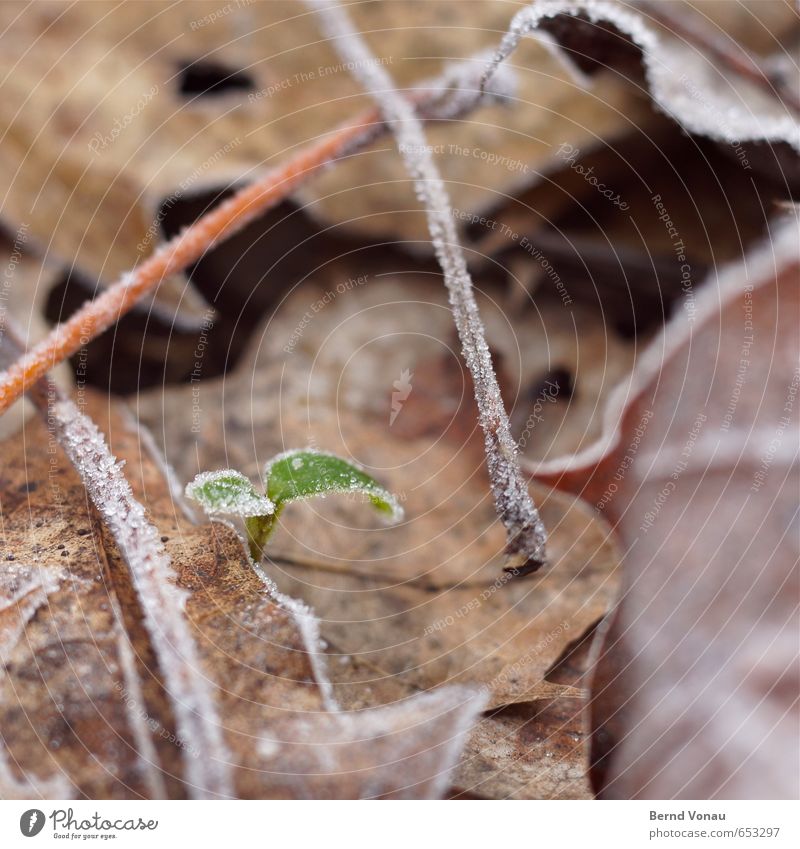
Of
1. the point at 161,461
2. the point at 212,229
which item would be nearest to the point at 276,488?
the point at 161,461

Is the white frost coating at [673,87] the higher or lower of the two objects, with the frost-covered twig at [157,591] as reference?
higher

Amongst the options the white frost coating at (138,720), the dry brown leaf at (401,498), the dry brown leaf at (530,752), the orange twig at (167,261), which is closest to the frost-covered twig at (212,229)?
the orange twig at (167,261)

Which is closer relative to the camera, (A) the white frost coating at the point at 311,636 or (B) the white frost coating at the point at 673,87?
(A) the white frost coating at the point at 311,636

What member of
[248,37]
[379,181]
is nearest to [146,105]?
[248,37]

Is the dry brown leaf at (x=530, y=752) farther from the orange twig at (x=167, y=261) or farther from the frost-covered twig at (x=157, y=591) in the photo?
the orange twig at (x=167, y=261)

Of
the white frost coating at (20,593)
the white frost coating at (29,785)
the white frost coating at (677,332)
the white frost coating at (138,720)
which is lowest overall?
the white frost coating at (29,785)

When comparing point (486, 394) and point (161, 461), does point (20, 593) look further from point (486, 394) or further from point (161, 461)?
point (486, 394)
